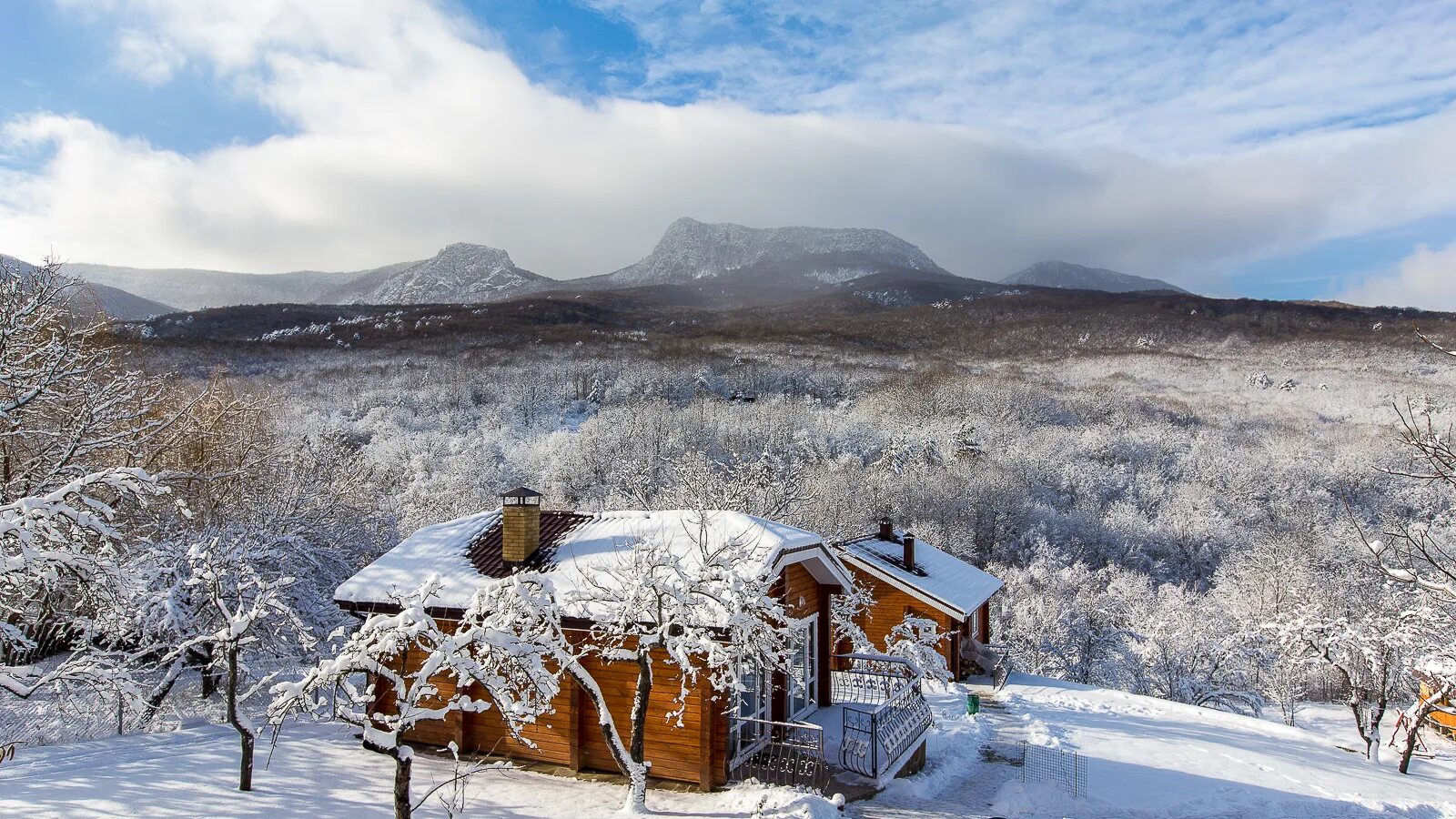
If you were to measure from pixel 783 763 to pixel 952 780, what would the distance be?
4367 mm

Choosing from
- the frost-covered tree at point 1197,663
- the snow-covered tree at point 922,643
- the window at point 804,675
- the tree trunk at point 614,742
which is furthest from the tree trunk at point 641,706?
the frost-covered tree at point 1197,663

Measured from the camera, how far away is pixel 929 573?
25.0 meters

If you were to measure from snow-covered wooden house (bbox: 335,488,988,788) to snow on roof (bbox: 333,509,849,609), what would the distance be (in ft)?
0.11

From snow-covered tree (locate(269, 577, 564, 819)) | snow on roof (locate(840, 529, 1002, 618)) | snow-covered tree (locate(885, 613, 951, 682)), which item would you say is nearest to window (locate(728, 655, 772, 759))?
snow-covered tree (locate(269, 577, 564, 819))

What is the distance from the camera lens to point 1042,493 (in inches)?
2253

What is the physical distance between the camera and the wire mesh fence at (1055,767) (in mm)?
14250

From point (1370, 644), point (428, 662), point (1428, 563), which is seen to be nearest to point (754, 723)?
point (428, 662)

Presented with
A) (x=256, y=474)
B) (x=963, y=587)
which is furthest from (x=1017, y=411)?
(x=256, y=474)

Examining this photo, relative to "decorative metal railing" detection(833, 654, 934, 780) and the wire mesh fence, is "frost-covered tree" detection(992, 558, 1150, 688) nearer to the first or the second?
the wire mesh fence

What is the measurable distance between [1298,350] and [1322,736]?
10532 centimetres

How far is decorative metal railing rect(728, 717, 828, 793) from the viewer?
11.6 m

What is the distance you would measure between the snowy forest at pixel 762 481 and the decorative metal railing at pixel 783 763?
243 inches

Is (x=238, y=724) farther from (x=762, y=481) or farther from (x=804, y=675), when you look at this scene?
(x=762, y=481)

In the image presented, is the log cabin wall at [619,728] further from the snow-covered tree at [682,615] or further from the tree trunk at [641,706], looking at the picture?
the tree trunk at [641,706]
